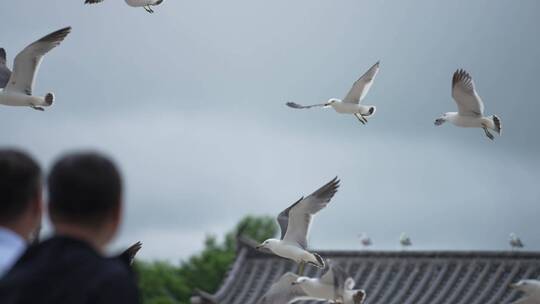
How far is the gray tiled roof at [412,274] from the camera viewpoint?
2303 cm

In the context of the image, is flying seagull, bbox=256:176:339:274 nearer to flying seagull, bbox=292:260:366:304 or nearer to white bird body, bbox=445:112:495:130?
flying seagull, bbox=292:260:366:304

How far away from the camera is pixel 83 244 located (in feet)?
10.5

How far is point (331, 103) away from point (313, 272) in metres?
10.2

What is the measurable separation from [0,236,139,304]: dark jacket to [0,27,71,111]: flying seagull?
10282mm

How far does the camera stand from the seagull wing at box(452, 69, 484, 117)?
49.1ft

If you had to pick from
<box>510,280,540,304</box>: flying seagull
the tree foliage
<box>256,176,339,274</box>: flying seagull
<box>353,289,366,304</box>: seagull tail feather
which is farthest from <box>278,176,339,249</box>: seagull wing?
the tree foliage

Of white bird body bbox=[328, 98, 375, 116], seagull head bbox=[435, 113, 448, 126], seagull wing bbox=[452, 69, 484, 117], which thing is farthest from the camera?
seagull head bbox=[435, 113, 448, 126]

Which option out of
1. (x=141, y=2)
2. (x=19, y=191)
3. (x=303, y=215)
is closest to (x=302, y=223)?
(x=303, y=215)

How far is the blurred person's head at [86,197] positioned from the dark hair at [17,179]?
0.51 feet

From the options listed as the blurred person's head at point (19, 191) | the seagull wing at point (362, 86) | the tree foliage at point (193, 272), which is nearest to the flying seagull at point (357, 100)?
the seagull wing at point (362, 86)

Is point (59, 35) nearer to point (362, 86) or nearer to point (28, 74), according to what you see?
point (28, 74)

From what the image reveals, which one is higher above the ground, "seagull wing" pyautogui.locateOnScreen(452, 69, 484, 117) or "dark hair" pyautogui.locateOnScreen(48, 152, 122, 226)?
"seagull wing" pyautogui.locateOnScreen(452, 69, 484, 117)

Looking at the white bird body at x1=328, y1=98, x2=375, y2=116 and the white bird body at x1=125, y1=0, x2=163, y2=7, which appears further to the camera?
the white bird body at x1=328, y1=98, x2=375, y2=116

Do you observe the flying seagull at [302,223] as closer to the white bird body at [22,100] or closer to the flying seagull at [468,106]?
the flying seagull at [468,106]
